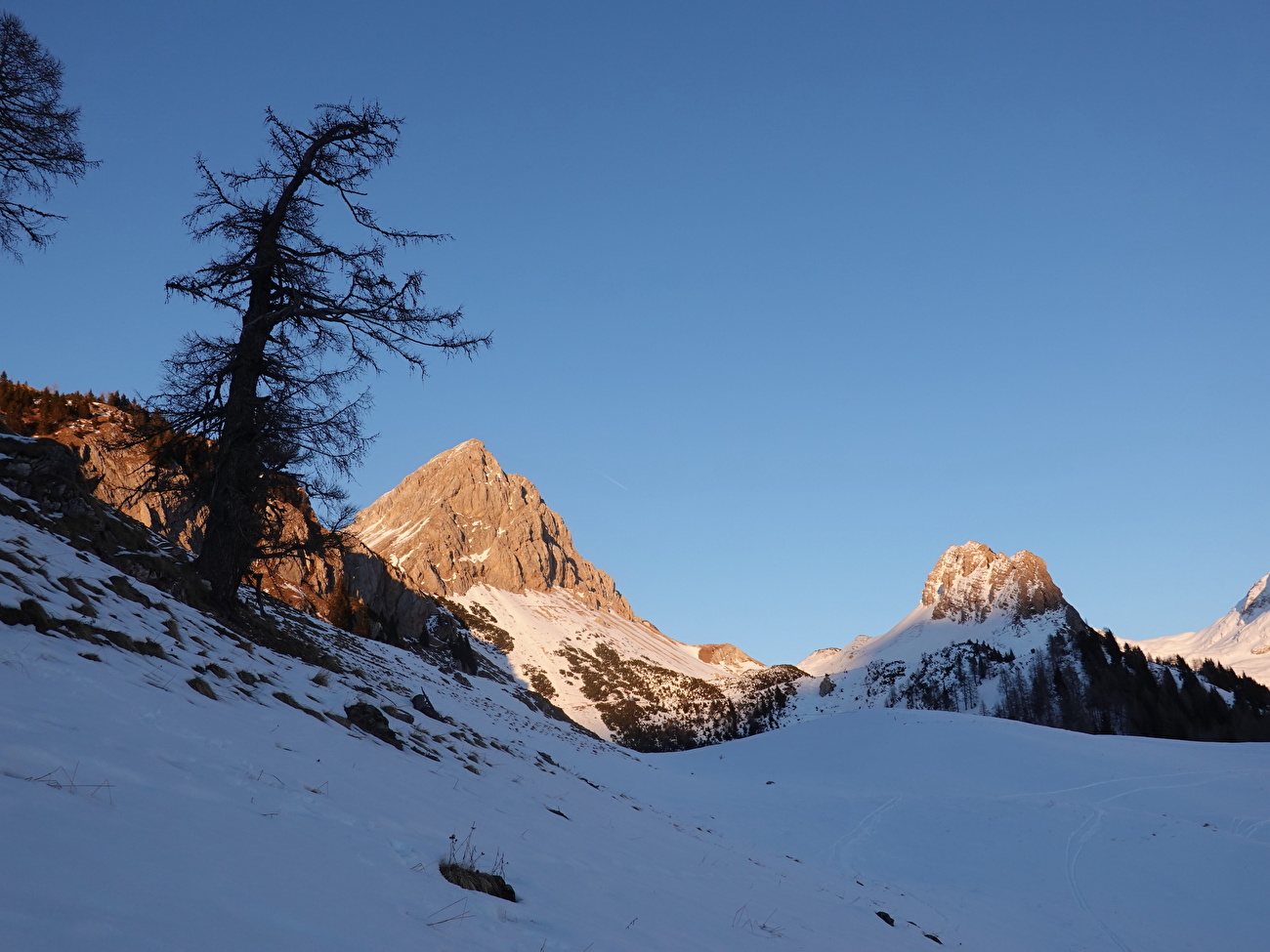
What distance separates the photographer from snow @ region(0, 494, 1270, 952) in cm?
317

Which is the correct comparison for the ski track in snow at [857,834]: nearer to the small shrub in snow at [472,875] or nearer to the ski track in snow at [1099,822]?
the ski track in snow at [1099,822]

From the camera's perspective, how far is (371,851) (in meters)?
4.82

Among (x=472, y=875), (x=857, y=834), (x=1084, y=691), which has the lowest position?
(x=857, y=834)

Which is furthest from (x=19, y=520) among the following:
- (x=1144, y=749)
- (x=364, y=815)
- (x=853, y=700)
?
(x=853, y=700)

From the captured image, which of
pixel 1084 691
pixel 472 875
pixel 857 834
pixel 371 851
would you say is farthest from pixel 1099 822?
pixel 1084 691

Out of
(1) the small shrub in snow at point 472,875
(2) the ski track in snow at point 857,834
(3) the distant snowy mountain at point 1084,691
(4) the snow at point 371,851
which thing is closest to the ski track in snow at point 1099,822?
(4) the snow at point 371,851

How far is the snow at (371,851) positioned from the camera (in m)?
3.17

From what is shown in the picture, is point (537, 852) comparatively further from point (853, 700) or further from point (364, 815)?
point (853, 700)

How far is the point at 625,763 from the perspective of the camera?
36500 millimetres

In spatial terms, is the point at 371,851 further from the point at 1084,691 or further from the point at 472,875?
the point at 1084,691

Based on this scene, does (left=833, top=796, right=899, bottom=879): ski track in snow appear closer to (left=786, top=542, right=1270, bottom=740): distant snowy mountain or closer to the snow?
the snow

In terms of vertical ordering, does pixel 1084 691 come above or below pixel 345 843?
above

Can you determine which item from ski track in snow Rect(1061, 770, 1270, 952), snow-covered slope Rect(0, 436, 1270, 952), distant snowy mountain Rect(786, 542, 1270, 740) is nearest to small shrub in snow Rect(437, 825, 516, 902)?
snow-covered slope Rect(0, 436, 1270, 952)

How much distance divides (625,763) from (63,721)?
1347 inches
